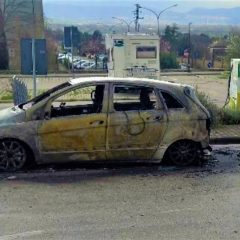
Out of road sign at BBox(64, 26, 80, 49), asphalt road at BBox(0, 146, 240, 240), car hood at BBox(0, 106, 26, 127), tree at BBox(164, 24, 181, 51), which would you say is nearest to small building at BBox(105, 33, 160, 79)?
road sign at BBox(64, 26, 80, 49)

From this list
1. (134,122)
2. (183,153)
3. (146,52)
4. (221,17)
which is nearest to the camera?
(134,122)

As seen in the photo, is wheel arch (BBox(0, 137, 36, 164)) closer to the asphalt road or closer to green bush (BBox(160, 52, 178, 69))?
the asphalt road

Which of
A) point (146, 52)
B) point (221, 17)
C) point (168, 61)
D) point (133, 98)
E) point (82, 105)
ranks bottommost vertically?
point (168, 61)

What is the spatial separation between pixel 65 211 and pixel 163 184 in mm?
1749

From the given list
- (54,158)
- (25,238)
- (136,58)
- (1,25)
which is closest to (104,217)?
(25,238)

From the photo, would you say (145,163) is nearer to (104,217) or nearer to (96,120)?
(96,120)

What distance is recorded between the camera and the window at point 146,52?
2027cm

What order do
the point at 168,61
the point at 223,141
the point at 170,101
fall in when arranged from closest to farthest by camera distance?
1. the point at 170,101
2. the point at 223,141
3. the point at 168,61

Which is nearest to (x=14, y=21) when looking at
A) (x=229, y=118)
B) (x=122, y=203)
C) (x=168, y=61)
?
(x=168, y=61)

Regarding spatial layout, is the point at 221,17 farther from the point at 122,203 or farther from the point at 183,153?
the point at 122,203

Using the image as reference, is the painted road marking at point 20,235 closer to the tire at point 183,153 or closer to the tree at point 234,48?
the tire at point 183,153

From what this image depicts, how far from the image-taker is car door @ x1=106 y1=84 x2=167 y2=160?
767 centimetres

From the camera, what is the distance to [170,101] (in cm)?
794

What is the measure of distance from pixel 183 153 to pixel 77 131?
1791mm
